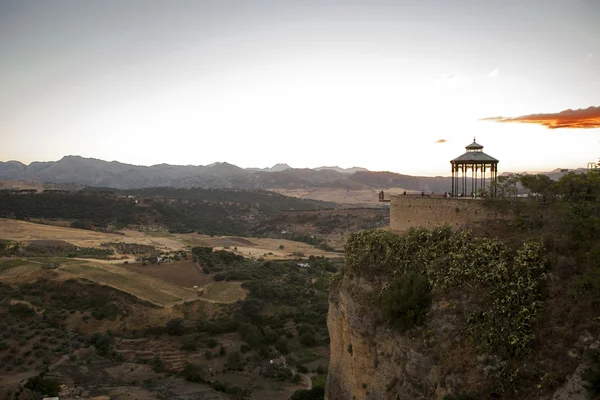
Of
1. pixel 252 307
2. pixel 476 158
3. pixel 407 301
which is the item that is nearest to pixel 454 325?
pixel 407 301

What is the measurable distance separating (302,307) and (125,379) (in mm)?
18664

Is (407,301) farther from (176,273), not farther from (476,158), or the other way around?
(176,273)

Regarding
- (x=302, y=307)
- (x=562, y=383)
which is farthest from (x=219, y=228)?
(x=562, y=383)

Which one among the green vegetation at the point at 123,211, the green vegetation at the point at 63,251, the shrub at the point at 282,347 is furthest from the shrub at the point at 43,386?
the green vegetation at the point at 123,211

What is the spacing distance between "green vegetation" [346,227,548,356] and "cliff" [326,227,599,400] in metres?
0.03

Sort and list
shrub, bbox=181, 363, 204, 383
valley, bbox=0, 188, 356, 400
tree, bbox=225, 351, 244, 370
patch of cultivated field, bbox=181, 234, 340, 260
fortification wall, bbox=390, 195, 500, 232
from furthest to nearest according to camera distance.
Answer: patch of cultivated field, bbox=181, 234, 340, 260 < tree, bbox=225, 351, 244, 370 < shrub, bbox=181, 363, 204, 383 < valley, bbox=0, 188, 356, 400 < fortification wall, bbox=390, 195, 500, 232

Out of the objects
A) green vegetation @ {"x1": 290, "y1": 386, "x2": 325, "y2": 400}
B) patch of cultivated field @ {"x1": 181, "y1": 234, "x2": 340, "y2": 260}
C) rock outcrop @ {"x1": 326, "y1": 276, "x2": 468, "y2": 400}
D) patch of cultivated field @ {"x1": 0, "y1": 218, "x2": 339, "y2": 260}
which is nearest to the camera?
rock outcrop @ {"x1": 326, "y1": 276, "x2": 468, "y2": 400}

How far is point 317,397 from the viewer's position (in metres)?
23.3

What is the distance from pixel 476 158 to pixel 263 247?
5597 centimetres

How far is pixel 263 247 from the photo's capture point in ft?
234

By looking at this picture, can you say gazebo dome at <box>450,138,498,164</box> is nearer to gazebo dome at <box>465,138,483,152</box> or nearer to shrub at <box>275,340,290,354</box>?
gazebo dome at <box>465,138,483,152</box>

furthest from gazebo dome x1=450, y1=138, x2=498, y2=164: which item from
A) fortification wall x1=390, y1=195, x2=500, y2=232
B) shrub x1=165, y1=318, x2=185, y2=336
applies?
shrub x1=165, y1=318, x2=185, y2=336

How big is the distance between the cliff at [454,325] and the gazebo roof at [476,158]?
4.29 metres

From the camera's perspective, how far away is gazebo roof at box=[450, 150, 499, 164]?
17469 millimetres
